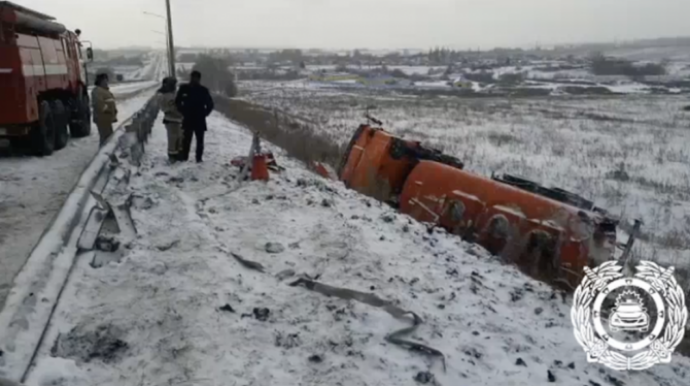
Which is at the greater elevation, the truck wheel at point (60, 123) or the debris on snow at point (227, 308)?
the truck wheel at point (60, 123)

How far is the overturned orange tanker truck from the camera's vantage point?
7.51 meters

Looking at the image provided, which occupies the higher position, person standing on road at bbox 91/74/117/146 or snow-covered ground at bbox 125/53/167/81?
person standing on road at bbox 91/74/117/146

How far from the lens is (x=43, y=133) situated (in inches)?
445

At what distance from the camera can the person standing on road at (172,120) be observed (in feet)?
35.1

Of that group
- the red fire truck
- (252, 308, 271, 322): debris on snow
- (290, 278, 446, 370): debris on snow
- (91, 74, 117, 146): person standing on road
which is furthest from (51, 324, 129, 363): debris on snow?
(91, 74, 117, 146): person standing on road

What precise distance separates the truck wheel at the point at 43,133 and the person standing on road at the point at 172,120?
228 cm

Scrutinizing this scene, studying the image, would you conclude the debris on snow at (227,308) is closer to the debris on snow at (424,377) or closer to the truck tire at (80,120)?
the debris on snow at (424,377)

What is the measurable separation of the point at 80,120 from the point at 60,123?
2.44 meters

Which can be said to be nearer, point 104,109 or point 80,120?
point 104,109

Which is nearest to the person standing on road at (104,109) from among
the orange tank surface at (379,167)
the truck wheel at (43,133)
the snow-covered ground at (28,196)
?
the snow-covered ground at (28,196)

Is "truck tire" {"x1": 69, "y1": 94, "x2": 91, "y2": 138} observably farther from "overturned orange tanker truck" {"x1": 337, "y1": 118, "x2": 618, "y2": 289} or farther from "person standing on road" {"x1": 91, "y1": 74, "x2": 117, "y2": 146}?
"overturned orange tanker truck" {"x1": 337, "y1": 118, "x2": 618, "y2": 289}

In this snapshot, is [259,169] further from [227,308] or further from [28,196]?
[227,308]

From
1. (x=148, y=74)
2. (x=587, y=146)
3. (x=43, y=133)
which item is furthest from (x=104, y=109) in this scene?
(x=148, y=74)

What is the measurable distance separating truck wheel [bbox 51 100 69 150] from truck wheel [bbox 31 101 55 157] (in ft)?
1.29
